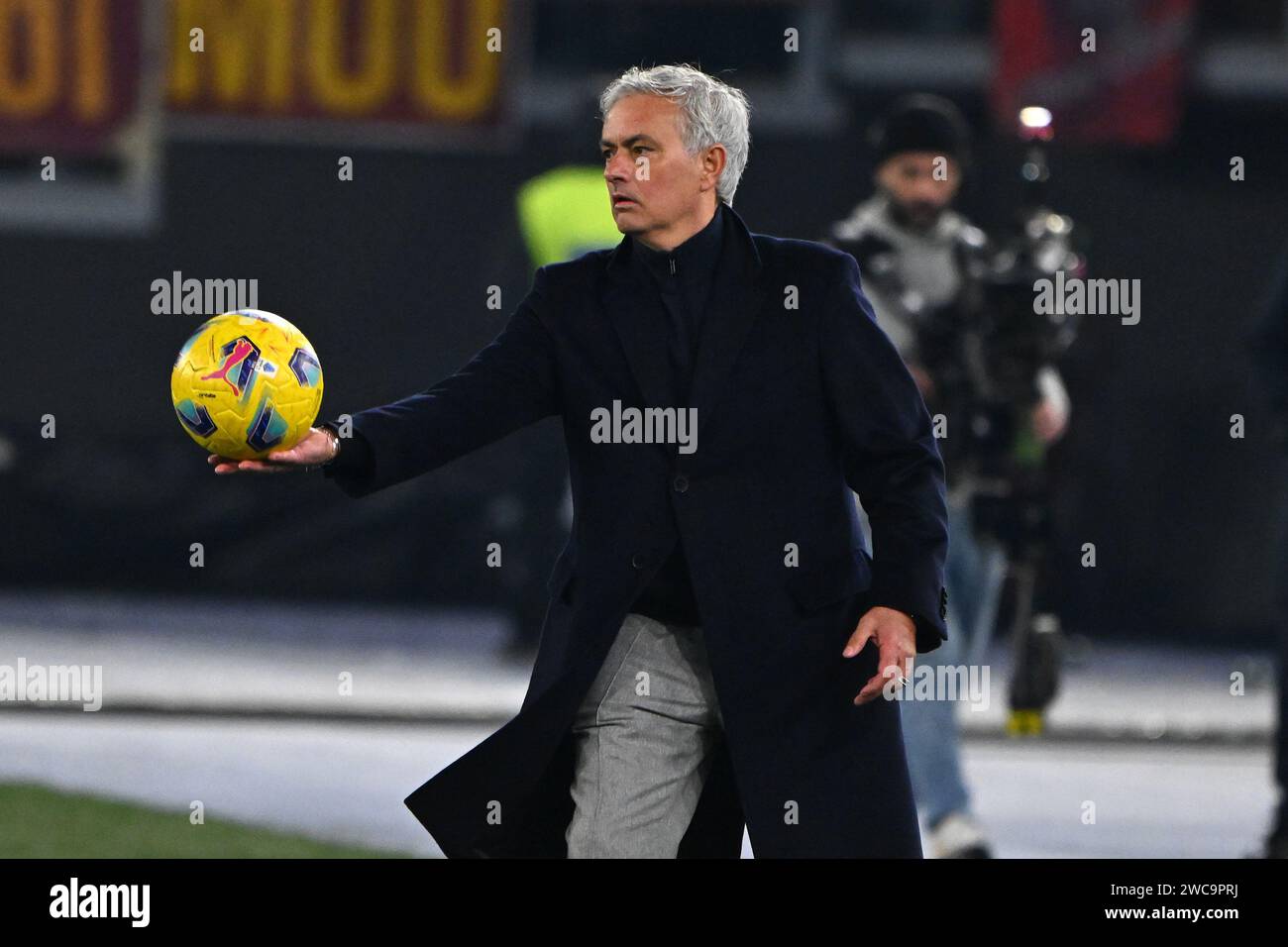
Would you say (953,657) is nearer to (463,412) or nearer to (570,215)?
(463,412)

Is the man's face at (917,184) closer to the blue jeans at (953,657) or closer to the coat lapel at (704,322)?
the blue jeans at (953,657)

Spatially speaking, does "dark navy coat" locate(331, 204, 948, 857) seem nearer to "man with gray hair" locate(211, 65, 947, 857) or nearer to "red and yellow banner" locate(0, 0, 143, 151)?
"man with gray hair" locate(211, 65, 947, 857)

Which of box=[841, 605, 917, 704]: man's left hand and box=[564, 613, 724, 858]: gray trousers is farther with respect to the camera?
box=[564, 613, 724, 858]: gray trousers

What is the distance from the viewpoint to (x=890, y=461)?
14.0 feet

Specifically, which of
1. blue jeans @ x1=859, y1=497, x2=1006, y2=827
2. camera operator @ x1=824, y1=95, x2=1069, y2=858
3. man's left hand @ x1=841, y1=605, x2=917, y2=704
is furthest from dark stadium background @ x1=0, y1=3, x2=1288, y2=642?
man's left hand @ x1=841, y1=605, x2=917, y2=704

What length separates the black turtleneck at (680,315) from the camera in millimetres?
4328

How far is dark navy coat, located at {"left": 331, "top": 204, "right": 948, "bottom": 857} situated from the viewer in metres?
4.26

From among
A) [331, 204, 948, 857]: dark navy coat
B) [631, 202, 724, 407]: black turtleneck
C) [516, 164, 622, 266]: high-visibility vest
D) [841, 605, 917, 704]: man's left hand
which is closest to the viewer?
[841, 605, 917, 704]: man's left hand

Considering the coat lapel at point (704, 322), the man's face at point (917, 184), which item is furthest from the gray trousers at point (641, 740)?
the man's face at point (917, 184)

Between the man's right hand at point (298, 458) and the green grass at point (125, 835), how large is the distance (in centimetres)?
328

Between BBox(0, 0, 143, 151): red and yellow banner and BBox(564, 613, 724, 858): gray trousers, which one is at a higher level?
BBox(0, 0, 143, 151): red and yellow banner

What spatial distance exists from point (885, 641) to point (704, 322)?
64 cm

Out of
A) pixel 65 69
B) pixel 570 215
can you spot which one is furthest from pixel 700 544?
pixel 65 69
